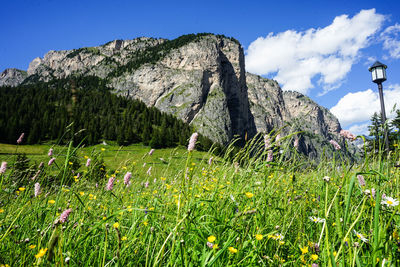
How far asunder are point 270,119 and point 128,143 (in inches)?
5505

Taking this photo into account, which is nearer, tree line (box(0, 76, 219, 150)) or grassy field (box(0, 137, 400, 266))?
grassy field (box(0, 137, 400, 266))

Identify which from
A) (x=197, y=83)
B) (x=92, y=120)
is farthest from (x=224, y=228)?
(x=197, y=83)

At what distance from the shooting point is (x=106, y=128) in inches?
2987

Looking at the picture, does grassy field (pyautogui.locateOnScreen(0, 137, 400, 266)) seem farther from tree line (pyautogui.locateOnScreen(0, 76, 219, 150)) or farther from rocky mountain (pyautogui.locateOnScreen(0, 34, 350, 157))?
rocky mountain (pyautogui.locateOnScreen(0, 34, 350, 157))

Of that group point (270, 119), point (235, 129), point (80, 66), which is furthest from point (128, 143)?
point (80, 66)

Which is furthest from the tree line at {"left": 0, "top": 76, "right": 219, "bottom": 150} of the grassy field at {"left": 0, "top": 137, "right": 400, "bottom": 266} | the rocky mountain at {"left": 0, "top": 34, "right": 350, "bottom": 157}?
the grassy field at {"left": 0, "top": 137, "right": 400, "bottom": 266}

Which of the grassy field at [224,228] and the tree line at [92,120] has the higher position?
the tree line at [92,120]

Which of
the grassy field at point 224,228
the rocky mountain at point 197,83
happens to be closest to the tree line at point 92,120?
the rocky mountain at point 197,83

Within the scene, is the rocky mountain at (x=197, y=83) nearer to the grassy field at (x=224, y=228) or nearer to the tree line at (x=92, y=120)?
the tree line at (x=92, y=120)

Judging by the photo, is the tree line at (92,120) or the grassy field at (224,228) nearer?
the grassy field at (224,228)

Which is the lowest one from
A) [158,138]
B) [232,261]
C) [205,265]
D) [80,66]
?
[232,261]

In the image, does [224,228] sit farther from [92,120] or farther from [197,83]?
[197,83]

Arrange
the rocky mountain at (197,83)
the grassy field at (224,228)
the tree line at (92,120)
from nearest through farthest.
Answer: the grassy field at (224,228) < the tree line at (92,120) < the rocky mountain at (197,83)

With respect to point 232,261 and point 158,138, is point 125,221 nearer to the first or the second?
point 232,261
